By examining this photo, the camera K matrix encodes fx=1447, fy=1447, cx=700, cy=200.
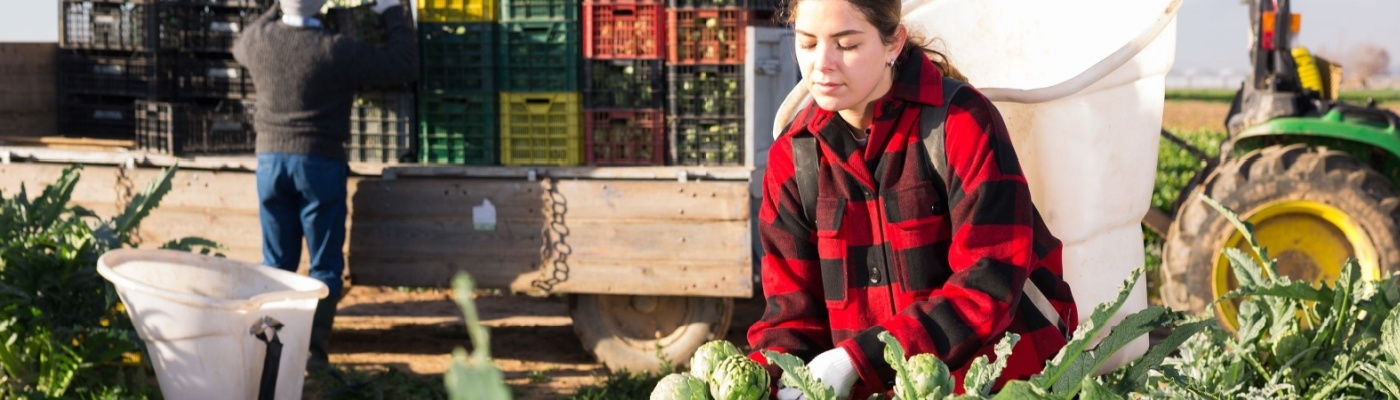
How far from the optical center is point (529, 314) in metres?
9.02

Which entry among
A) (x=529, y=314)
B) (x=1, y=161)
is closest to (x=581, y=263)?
(x=529, y=314)

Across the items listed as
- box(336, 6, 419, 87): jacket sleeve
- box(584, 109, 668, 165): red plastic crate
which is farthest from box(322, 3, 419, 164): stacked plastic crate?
box(584, 109, 668, 165): red plastic crate

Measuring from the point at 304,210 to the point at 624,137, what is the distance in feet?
4.90

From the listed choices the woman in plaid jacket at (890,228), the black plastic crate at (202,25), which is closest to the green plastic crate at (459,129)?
the black plastic crate at (202,25)

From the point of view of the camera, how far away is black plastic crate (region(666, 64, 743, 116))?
665cm

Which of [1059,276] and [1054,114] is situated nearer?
[1059,276]

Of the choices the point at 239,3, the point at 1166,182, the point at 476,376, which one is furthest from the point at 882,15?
the point at 1166,182

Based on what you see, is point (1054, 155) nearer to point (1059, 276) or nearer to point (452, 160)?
point (1059, 276)

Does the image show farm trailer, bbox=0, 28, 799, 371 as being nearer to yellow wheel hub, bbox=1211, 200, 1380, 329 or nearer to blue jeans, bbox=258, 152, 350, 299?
blue jeans, bbox=258, 152, 350, 299

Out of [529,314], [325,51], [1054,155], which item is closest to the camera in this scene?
[1054,155]

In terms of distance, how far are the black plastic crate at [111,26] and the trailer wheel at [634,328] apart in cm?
264

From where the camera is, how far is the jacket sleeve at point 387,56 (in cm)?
641

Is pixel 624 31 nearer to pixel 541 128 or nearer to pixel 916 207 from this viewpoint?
pixel 541 128

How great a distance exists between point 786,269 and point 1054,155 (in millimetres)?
616
